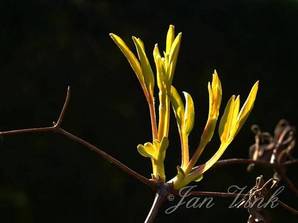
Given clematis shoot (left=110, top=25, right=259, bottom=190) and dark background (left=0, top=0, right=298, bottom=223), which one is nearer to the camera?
clematis shoot (left=110, top=25, right=259, bottom=190)

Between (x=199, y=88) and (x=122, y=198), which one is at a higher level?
(x=199, y=88)

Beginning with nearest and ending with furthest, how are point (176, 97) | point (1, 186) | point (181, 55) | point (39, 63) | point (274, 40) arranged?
point (176, 97) < point (1, 186) < point (39, 63) < point (181, 55) < point (274, 40)

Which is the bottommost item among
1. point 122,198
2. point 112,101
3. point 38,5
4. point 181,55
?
point 122,198

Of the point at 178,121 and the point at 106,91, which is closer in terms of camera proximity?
the point at 178,121

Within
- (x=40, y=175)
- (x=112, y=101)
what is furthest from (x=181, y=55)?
(x=40, y=175)

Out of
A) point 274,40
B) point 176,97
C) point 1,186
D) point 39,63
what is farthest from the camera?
point 274,40

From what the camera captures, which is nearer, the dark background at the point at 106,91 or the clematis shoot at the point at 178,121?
the clematis shoot at the point at 178,121

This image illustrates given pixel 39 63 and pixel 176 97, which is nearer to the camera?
pixel 176 97

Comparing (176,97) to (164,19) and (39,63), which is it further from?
(164,19)
